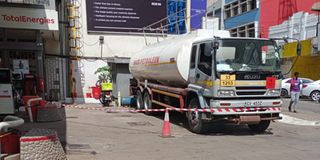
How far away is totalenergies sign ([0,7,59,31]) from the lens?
55.6ft

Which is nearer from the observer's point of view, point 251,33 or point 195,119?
point 195,119

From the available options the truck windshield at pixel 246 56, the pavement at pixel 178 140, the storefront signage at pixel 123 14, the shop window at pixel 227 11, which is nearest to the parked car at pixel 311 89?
the storefront signage at pixel 123 14

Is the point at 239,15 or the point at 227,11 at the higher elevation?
the point at 227,11

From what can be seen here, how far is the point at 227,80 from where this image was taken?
38.6ft

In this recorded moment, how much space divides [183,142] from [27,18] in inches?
378

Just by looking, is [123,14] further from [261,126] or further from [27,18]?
[261,126]

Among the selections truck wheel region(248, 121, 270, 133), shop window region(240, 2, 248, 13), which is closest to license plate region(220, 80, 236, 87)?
truck wheel region(248, 121, 270, 133)

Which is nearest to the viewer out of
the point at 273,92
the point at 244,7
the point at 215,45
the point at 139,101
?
the point at 215,45

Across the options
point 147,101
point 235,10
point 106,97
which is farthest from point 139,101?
point 235,10

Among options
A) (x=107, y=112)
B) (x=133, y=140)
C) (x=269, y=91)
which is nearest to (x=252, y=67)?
(x=269, y=91)

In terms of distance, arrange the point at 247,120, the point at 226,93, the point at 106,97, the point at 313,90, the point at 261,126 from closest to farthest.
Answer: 1. the point at 226,93
2. the point at 247,120
3. the point at 261,126
4. the point at 106,97
5. the point at 313,90

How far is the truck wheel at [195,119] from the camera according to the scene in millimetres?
12414

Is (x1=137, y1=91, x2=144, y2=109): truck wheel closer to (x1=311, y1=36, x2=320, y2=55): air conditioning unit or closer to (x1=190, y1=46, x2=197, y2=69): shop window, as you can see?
(x1=190, y1=46, x2=197, y2=69): shop window

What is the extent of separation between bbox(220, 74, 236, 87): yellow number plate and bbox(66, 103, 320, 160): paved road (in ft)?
4.89
